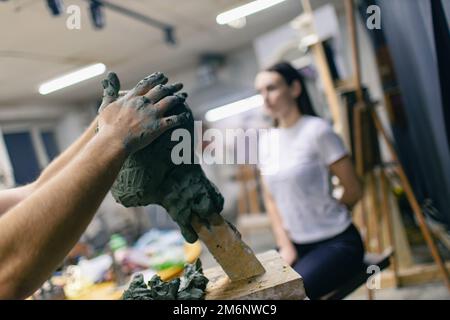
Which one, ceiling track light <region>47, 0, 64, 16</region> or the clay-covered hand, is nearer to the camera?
the clay-covered hand

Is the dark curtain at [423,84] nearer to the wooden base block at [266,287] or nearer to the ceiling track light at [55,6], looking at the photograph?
the wooden base block at [266,287]

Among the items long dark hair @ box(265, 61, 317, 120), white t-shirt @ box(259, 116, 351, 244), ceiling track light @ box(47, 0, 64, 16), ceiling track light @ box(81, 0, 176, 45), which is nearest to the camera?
white t-shirt @ box(259, 116, 351, 244)

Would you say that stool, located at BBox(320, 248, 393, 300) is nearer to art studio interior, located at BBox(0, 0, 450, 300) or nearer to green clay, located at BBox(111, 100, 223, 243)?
art studio interior, located at BBox(0, 0, 450, 300)

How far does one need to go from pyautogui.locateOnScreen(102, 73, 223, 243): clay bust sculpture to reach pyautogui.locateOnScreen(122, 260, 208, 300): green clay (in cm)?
11

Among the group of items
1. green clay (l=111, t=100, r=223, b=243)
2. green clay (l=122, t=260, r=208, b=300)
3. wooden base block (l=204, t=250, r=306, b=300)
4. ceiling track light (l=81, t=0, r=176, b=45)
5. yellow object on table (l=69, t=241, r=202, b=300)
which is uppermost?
ceiling track light (l=81, t=0, r=176, b=45)

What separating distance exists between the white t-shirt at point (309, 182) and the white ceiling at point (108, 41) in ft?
2.69

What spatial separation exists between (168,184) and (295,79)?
1207mm

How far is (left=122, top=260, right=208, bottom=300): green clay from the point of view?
944 millimetres

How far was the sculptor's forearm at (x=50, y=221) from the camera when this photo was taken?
2.38 feet

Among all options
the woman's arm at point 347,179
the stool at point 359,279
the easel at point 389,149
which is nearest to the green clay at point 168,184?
the stool at point 359,279

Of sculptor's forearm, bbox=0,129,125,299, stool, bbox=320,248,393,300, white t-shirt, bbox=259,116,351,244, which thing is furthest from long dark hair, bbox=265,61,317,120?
sculptor's forearm, bbox=0,129,125,299

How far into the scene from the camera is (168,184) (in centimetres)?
96

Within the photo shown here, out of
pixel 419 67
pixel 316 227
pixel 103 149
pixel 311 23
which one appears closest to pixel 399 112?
pixel 311 23
